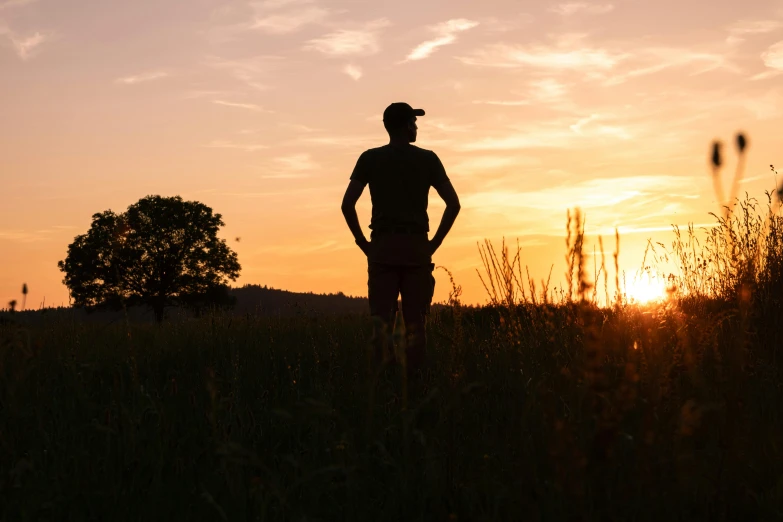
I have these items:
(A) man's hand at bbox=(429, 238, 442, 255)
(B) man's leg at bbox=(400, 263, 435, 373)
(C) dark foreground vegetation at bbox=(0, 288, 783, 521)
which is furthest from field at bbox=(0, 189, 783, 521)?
(A) man's hand at bbox=(429, 238, 442, 255)

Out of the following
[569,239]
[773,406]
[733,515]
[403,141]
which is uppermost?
[403,141]

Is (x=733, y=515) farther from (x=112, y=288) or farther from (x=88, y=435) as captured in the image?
(x=112, y=288)

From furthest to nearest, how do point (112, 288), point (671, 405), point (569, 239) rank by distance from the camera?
point (112, 288) < point (671, 405) < point (569, 239)

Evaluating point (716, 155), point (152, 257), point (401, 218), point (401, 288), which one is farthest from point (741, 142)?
point (152, 257)

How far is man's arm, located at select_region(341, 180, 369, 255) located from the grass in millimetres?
1044

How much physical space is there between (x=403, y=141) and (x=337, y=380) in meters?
A: 1.92

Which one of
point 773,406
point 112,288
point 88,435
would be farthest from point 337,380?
point 112,288

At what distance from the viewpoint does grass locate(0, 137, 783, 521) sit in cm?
230

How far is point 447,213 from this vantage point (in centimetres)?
556

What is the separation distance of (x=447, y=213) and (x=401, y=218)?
1.35 ft

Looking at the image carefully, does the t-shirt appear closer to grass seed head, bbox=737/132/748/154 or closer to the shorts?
the shorts

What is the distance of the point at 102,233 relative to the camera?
41.8m

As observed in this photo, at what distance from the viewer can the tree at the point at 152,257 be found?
40.8m

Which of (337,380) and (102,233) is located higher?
(102,233)
